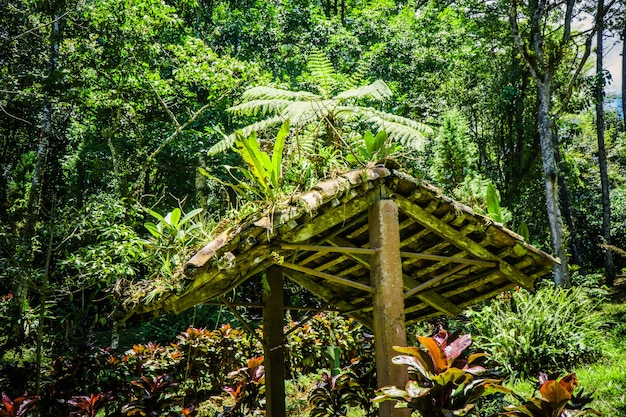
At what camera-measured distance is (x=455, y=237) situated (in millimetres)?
3619

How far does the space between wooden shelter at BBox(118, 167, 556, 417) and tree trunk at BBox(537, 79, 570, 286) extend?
6395 millimetres

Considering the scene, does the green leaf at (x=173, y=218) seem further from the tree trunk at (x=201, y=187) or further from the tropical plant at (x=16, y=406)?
the tree trunk at (x=201, y=187)

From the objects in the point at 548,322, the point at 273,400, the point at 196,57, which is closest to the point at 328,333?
the point at 548,322

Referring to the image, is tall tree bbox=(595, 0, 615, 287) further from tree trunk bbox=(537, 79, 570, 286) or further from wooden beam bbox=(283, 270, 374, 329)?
wooden beam bbox=(283, 270, 374, 329)

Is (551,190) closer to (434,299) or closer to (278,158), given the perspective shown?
(434,299)

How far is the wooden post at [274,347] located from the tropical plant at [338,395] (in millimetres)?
1083

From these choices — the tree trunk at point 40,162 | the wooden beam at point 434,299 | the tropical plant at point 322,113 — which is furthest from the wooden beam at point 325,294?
the tree trunk at point 40,162

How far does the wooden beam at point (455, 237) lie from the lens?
3.36 m

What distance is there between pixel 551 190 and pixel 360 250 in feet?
28.6

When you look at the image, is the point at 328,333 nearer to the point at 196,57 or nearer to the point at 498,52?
the point at 196,57

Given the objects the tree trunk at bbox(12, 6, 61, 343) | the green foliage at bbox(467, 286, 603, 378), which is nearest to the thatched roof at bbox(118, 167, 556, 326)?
the green foliage at bbox(467, 286, 603, 378)

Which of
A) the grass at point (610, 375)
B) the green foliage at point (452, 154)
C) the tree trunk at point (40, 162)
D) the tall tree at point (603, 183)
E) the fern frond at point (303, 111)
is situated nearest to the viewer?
the fern frond at point (303, 111)

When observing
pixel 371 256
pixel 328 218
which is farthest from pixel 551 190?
pixel 328 218

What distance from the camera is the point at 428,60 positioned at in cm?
1453
